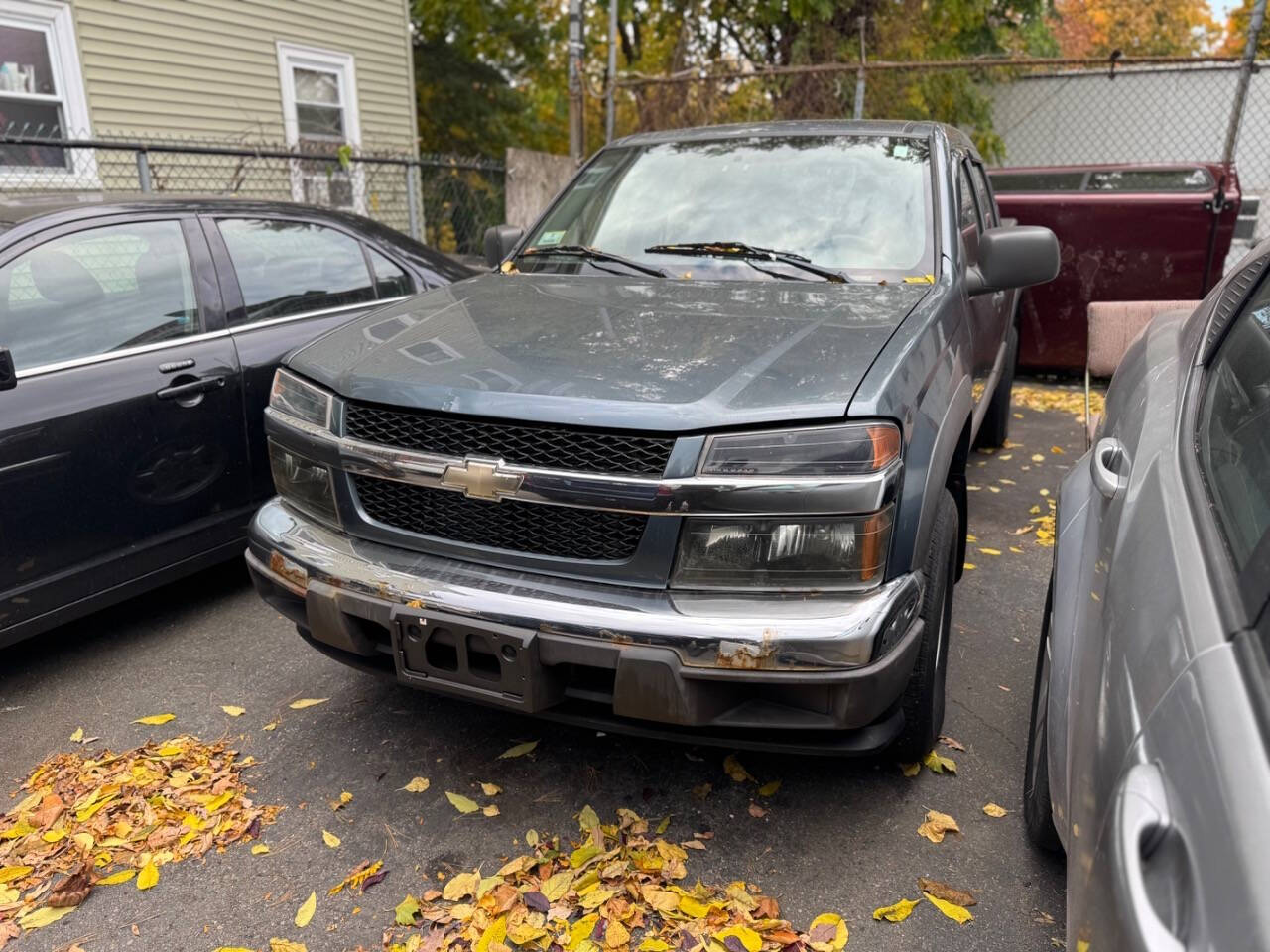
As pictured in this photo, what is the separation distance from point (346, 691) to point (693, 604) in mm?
1635

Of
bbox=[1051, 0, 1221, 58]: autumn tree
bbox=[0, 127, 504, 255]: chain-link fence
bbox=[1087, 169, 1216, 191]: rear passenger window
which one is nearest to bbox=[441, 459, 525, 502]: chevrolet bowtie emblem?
bbox=[0, 127, 504, 255]: chain-link fence

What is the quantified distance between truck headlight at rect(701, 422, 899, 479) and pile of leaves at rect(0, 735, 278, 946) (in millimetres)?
1655

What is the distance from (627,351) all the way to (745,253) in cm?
95

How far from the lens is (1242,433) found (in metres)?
1.50

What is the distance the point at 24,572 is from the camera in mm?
2943

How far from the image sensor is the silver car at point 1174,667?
0.95 metres

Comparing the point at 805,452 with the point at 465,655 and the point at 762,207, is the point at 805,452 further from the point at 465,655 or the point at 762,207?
the point at 762,207

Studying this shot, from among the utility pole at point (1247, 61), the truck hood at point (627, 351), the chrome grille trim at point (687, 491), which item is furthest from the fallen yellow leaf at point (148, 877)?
the utility pole at point (1247, 61)

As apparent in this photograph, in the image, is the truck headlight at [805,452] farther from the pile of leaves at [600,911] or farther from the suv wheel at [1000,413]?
the suv wheel at [1000,413]

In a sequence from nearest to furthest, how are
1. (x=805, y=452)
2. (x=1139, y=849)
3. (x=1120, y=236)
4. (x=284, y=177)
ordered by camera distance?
(x=1139, y=849) → (x=805, y=452) → (x=1120, y=236) → (x=284, y=177)

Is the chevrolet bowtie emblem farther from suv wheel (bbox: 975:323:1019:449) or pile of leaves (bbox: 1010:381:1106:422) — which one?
pile of leaves (bbox: 1010:381:1106:422)

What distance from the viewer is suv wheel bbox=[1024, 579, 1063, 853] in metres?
2.10

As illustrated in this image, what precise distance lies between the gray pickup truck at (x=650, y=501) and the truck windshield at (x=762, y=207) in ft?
0.38

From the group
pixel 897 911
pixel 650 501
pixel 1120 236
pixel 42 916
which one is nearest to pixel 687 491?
pixel 650 501
